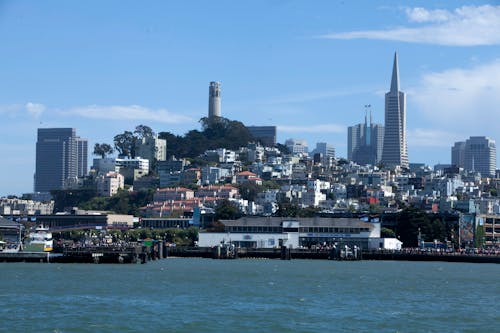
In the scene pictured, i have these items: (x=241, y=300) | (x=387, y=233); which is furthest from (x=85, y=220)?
(x=241, y=300)

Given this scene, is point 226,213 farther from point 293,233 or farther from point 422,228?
point 293,233

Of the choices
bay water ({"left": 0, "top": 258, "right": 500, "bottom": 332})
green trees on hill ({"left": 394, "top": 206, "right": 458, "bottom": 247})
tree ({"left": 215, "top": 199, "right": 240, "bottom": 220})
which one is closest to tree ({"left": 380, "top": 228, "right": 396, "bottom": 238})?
green trees on hill ({"left": 394, "top": 206, "right": 458, "bottom": 247})

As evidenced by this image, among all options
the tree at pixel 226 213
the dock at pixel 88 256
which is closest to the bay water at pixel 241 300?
the dock at pixel 88 256

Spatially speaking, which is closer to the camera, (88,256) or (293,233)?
(88,256)

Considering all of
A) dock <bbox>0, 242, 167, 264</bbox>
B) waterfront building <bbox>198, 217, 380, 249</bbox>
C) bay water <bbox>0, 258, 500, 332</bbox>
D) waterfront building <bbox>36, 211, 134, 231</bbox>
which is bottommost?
bay water <bbox>0, 258, 500, 332</bbox>

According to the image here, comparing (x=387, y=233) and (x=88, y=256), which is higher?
(x=387, y=233)

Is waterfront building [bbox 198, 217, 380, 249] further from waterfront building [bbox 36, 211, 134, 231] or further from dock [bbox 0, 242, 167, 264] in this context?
→ waterfront building [bbox 36, 211, 134, 231]

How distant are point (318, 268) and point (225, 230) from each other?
120ft

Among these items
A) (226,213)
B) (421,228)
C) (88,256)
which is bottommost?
(88,256)

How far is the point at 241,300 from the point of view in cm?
5891

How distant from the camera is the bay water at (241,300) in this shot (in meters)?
48.4

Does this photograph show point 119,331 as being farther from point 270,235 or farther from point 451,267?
point 270,235

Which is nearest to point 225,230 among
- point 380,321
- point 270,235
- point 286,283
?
point 270,235

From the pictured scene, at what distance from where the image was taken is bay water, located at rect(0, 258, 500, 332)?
48.4 metres
